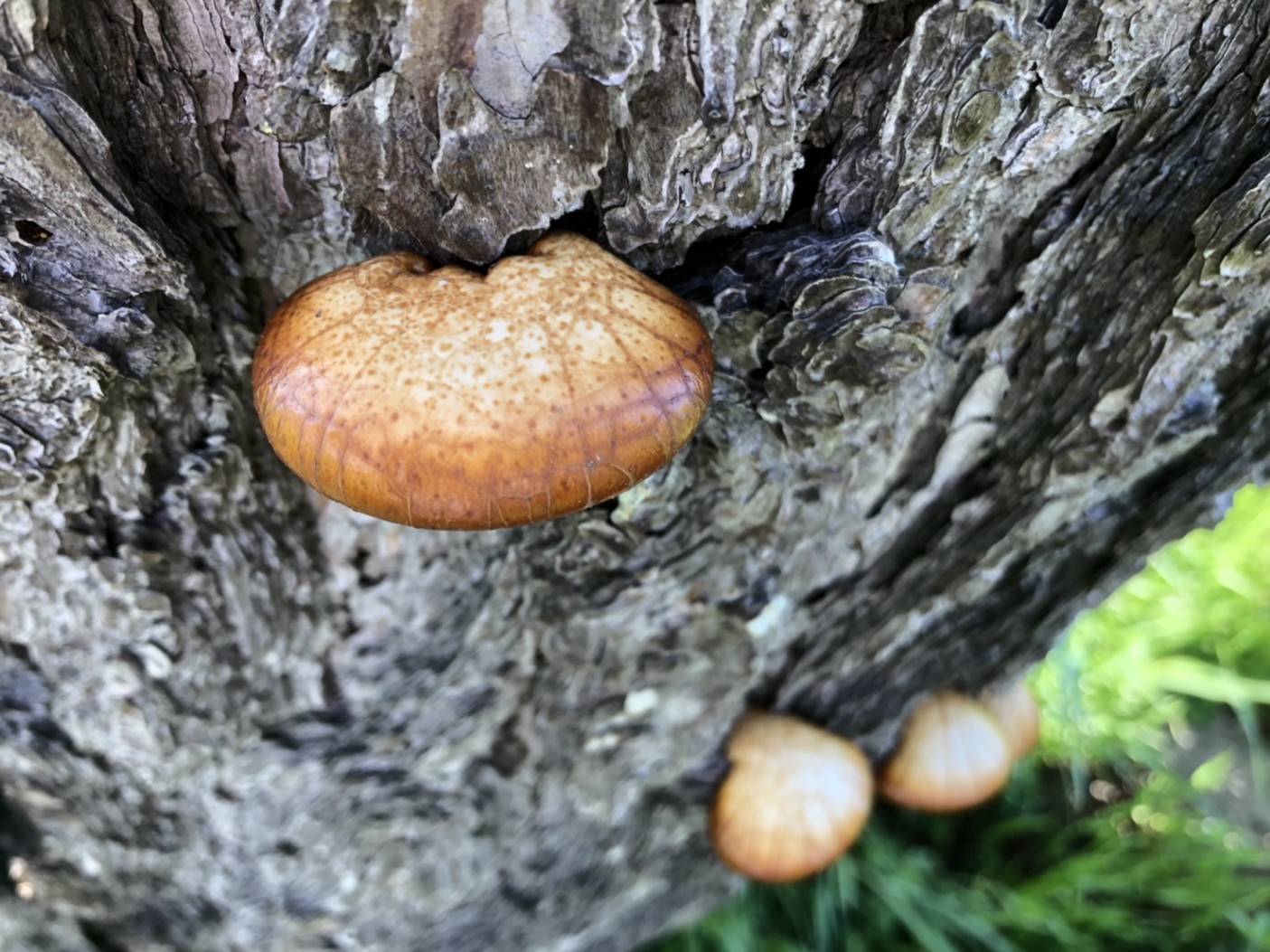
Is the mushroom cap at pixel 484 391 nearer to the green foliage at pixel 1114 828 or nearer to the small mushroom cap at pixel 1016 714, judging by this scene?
the small mushroom cap at pixel 1016 714

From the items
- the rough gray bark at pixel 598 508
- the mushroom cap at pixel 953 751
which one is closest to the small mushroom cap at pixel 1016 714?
the mushroom cap at pixel 953 751

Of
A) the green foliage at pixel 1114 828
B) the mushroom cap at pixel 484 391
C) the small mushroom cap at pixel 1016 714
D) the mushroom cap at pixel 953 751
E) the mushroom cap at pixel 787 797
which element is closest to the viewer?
the mushroom cap at pixel 484 391

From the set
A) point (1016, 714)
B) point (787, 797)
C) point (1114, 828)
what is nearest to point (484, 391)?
point (787, 797)

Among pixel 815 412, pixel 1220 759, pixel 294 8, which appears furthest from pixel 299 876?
pixel 1220 759

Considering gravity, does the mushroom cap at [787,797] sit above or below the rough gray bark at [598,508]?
below

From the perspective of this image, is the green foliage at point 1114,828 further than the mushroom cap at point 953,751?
Yes

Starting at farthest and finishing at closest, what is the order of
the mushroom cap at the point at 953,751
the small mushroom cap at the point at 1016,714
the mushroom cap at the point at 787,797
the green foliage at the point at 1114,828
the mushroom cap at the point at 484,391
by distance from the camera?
the green foliage at the point at 1114,828
the small mushroom cap at the point at 1016,714
the mushroom cap at the point at 953,751
the mushroom cap at the point at 787,797
the mushroom cap at the point at 484,391

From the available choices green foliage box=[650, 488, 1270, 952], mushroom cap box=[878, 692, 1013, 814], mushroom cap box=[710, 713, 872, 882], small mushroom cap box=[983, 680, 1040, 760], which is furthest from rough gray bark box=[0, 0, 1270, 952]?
green foliage box=[650, 488, 1270, 952]

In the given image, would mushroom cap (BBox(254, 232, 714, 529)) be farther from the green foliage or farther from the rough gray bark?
the green foliage

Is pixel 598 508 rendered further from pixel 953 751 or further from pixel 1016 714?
pixel 1016 714
